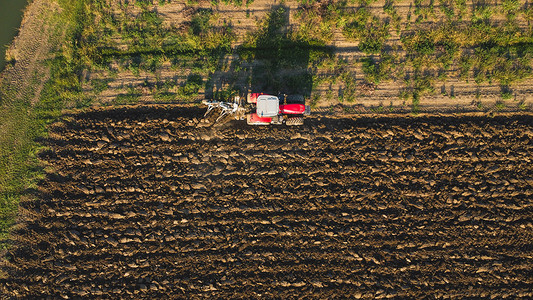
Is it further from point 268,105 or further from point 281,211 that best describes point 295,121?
point 281,211

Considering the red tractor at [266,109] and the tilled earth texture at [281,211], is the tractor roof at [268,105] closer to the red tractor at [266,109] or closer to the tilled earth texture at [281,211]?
the red tractor at [266,109]

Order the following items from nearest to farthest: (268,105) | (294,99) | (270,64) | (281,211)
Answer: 1. (268,105)
2. (281,211)
3. (294,99)
4. (270,64)

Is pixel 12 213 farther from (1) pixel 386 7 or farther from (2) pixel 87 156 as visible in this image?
(1) pixel 386 7

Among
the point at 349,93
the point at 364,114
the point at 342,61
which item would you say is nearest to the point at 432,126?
the point at 364,114

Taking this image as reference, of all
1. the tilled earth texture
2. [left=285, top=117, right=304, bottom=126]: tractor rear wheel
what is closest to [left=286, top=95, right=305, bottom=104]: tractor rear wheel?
[left=285, top=117, right=304, bottom=126]: tractor rear wheel

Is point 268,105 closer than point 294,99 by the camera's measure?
Yes

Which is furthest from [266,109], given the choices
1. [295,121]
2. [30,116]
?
[30,116]
